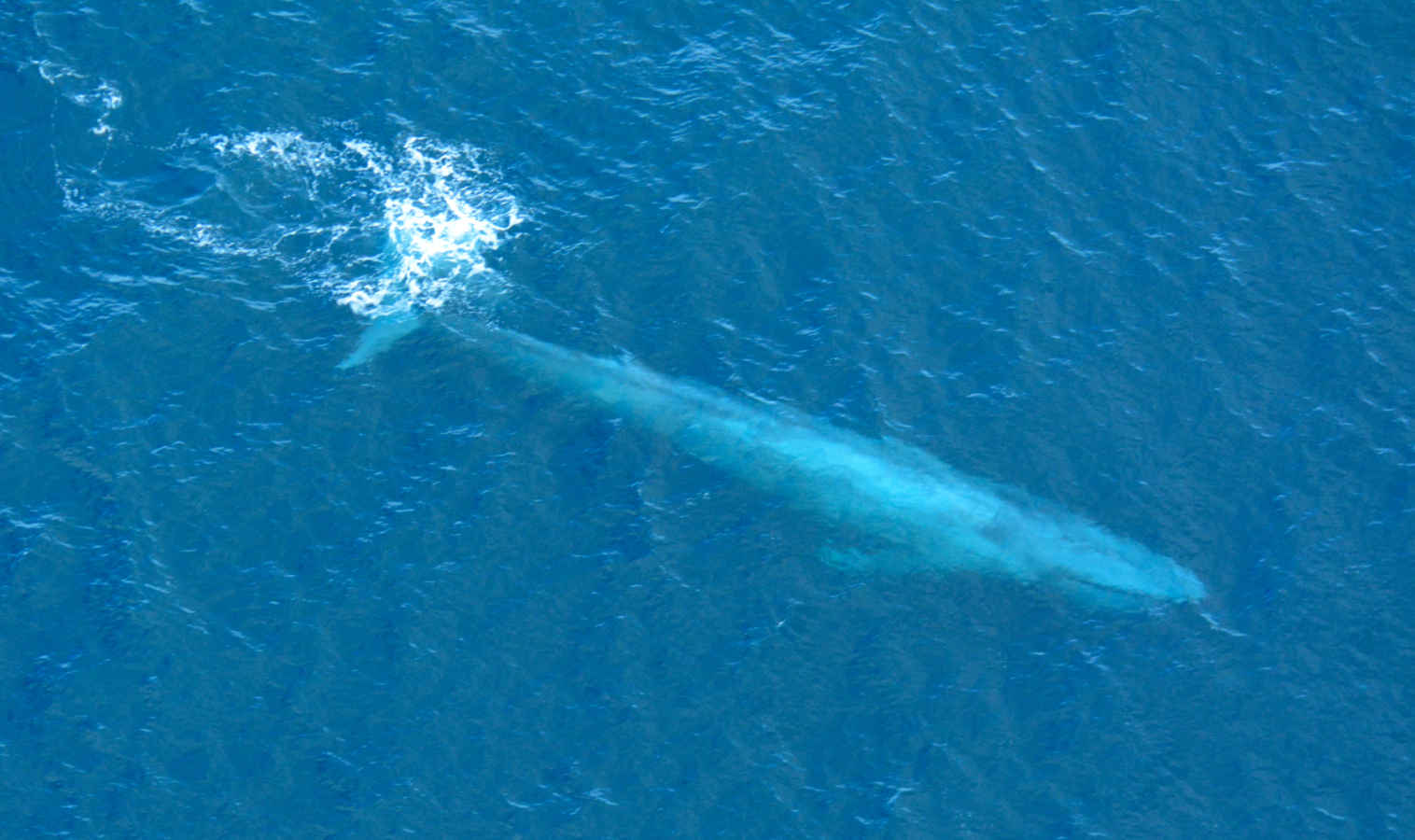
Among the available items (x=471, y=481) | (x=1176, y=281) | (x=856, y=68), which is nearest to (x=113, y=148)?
(x=471, y=481)

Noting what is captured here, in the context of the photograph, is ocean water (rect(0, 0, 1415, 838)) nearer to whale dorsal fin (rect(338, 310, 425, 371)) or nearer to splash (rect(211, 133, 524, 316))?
splash (rect(211, 133, 524, 316))

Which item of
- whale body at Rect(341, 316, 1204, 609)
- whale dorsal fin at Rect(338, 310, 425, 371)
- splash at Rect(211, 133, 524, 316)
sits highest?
splash at Rect(211, 133, 524, 316)

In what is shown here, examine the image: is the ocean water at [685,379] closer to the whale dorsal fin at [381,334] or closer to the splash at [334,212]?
the splash at [334,212]

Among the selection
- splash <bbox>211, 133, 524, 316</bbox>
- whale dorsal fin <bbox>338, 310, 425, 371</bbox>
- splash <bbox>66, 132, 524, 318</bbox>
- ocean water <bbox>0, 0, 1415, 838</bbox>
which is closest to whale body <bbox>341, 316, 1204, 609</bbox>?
whale dorsal fin <bbox>338, 310, 425, 371</bbox>

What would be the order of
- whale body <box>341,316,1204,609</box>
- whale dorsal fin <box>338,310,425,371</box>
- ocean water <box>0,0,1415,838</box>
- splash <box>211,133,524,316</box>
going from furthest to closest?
splash <box>211,133,524,316</box> < whale dorsal fin <box>338,310,425,371</box> < whale body <box>341,316,1204,609</box> < ocean water <box>0,0,1415,838</box>

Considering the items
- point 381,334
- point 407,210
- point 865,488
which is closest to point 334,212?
point 407,210

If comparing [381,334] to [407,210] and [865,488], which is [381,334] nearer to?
[407,210]

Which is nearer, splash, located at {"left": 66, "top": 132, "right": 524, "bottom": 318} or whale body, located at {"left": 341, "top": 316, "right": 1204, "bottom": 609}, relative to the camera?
whale body, located at {"left": 341, "top": 316, "right": 1204, "bottom": 609}

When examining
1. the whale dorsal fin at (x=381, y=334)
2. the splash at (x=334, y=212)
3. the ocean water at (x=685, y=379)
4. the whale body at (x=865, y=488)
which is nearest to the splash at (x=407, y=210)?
the splash at (x=334, y=212)
